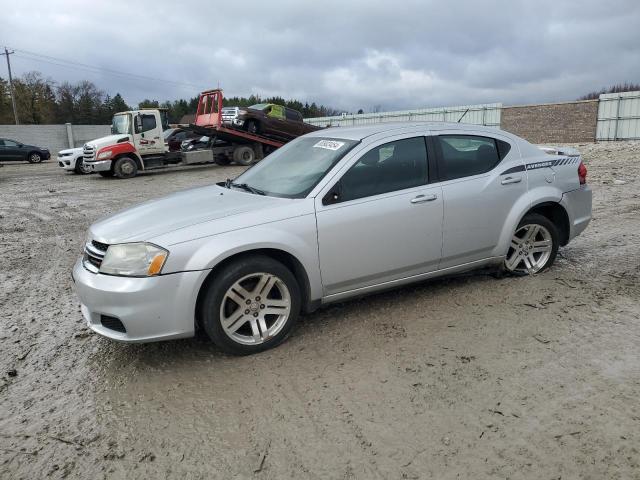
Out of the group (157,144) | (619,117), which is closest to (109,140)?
(157,144)

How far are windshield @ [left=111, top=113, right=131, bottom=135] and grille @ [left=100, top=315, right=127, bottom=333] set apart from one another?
1639cm

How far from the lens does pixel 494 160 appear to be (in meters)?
4.67

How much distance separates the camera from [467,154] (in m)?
4.54

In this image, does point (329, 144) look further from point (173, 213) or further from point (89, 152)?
point (89, 152)

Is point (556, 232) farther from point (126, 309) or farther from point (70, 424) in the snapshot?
point (70, 424)

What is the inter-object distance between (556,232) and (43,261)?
20.7ft

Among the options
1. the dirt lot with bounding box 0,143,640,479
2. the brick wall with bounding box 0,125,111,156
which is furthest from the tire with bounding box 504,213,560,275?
the brick wall with bounding box 0,125,111,156

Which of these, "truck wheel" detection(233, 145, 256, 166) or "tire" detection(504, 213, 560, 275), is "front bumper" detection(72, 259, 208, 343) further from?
"truck wheel" detection(233, 145, 256, 166)

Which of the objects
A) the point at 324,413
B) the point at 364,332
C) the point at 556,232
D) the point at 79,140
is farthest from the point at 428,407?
the point at 79,140

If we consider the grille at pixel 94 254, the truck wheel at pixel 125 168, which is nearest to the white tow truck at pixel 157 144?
the truck wheel at pixel 125 168

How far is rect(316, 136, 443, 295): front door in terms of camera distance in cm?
377

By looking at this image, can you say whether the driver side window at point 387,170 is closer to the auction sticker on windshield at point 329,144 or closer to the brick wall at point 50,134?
the auction sticker on windshield at point 329,144

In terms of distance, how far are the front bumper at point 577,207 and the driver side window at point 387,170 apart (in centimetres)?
173

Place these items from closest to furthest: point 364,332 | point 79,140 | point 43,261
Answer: point 364,332 < point 43,261 < point 79,140
